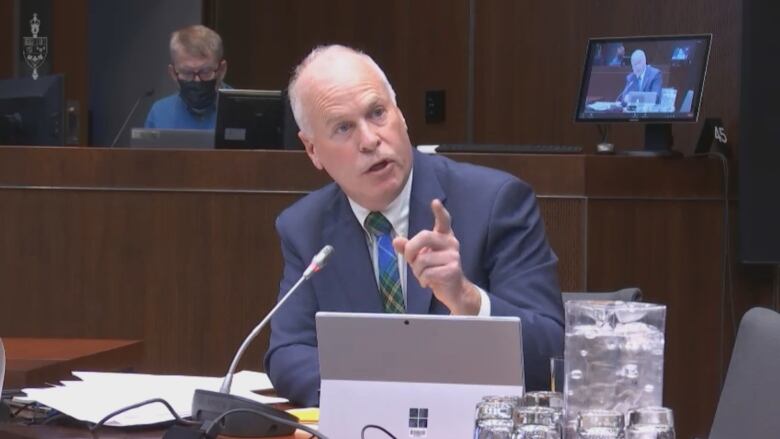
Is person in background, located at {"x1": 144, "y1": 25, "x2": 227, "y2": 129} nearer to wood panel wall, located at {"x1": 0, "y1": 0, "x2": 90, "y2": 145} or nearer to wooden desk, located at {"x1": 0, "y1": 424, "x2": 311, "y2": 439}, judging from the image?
wood panel wall, located at {"x1": 0, "y1": 0, "x2": 90, "y2": 145}

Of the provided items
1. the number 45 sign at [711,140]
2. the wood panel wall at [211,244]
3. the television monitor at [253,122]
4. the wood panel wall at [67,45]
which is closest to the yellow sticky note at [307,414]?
the wood panel wall at [211,244]

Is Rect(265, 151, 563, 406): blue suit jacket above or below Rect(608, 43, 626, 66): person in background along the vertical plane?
below

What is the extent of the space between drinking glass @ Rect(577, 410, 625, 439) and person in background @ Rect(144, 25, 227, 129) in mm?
4880

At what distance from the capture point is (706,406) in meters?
4.97

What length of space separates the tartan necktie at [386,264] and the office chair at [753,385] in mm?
934

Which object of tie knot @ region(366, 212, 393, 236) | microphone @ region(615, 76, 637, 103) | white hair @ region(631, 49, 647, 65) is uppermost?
white hair @ region(631, 49, 647, 65)

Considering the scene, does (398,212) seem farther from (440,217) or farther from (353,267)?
(440,217)

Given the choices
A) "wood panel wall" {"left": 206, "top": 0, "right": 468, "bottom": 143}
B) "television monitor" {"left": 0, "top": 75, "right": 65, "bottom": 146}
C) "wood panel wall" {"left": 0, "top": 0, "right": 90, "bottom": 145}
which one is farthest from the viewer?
"wood panel wall" {"left": 0, "top": 0, "right": 90, "bottom": 145}

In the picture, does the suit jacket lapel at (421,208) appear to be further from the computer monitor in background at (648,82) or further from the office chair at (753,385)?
the computer monitor in background at (648,82)

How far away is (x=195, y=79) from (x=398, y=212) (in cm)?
358

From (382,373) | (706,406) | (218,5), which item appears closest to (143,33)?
(218,5)

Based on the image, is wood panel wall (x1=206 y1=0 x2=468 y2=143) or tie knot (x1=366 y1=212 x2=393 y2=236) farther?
wood panel wall (x1=206 y1=0 x2=468 y2=143)

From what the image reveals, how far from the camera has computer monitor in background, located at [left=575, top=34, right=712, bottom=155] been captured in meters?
5.12

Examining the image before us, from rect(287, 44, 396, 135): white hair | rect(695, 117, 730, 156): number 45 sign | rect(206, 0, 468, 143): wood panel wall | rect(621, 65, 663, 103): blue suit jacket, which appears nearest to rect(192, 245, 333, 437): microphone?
rect(287, 44, 396, 135): white hair
